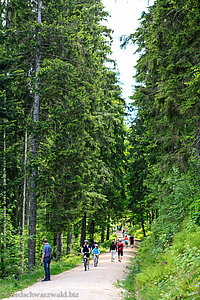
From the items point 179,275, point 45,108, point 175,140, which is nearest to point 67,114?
point 45,108

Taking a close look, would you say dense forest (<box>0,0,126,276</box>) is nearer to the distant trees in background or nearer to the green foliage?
the green foliage

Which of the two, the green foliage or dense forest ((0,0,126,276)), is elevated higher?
dense forest ((0,0,126,276))

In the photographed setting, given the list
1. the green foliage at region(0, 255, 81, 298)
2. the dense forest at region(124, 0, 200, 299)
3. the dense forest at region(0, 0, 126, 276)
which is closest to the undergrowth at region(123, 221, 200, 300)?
the dense forest at region(124, 0, 200, 299)

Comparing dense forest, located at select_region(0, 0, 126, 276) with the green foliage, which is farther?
dense forest, located at select_region(0, 0, 126, 276)

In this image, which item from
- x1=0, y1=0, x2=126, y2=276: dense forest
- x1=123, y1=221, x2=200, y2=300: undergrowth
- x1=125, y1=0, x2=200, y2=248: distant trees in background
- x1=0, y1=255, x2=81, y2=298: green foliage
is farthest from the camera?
x1=0, y1=0, x2=126, y2=276: dense forest

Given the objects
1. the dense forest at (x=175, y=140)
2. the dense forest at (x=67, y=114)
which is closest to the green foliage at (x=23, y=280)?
the dense forest at (x=67, y=114)

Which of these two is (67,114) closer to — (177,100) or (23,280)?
(177,100)

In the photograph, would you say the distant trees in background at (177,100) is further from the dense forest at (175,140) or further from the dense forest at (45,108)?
the dense forest at (45,108)

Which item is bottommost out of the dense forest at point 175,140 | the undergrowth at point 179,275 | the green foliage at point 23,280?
the green foliage at point 23,280

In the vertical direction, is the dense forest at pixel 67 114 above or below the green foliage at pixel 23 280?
above

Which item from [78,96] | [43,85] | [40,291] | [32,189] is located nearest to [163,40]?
[78,96]

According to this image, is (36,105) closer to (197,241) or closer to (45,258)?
(45,258)

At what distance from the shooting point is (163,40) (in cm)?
1139

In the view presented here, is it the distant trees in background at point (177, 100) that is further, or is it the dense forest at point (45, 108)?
the dense forest at point (45, 108)
